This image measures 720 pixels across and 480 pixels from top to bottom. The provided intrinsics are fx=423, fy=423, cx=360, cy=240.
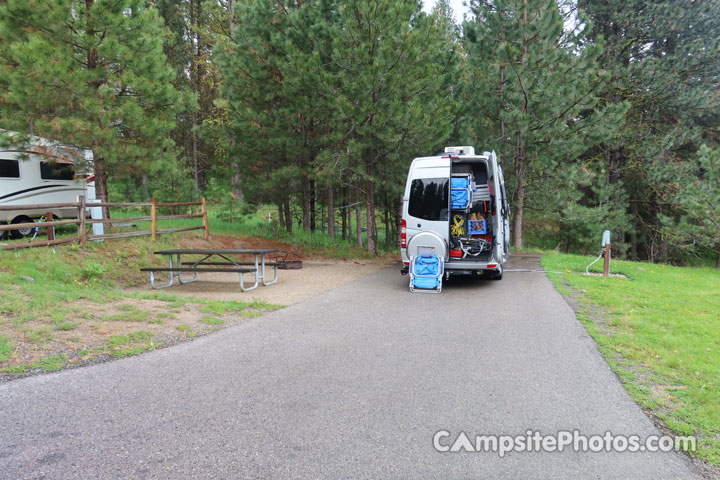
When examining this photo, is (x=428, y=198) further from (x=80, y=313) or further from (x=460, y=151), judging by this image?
(x=80, y=313)

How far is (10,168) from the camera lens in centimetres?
1244

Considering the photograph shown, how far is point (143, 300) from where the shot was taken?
6.85m

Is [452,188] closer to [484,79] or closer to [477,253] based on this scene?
[477,253]

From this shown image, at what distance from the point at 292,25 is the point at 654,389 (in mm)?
13830

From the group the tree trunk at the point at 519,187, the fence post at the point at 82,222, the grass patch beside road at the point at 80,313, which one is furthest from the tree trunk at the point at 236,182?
the tree trunk at the point at 519,187

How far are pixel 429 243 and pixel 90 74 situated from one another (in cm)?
903

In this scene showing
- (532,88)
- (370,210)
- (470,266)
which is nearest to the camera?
(470,266)

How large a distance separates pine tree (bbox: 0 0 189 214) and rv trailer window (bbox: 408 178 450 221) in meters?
6.97

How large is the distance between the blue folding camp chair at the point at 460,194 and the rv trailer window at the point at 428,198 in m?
0.47

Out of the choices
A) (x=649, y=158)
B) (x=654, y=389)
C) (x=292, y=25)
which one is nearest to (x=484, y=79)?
(x=292, y=25)

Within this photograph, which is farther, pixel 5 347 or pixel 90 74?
pixel 90 74

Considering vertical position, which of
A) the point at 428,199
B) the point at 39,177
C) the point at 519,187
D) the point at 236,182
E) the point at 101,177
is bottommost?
→ the point at 428,199

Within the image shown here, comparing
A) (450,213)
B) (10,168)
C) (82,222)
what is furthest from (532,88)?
(10,168)

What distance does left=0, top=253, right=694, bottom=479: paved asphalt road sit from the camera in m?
2.60
